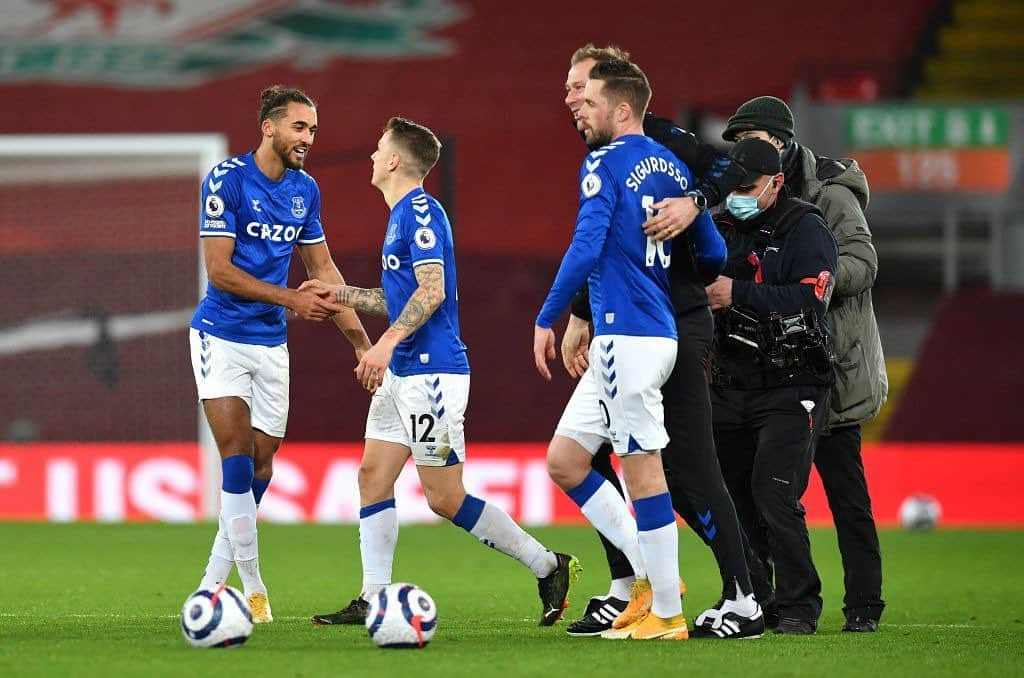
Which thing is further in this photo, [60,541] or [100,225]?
→ [100,225]

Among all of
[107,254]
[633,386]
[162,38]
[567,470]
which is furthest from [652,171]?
[162,38]

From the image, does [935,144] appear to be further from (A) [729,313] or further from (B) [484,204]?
(A) [729,313]

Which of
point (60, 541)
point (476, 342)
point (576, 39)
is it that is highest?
point (576, 39)

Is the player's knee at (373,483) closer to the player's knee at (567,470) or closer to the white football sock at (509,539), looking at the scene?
the white football sock at (509,539)

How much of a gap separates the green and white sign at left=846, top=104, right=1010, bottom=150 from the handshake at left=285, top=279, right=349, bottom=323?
9717 millimetres

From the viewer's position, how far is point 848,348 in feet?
20.5

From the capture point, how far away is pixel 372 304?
6.05 metres

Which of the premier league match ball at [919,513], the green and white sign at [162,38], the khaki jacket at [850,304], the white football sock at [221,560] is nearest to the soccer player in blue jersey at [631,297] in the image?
the khaki jacket at [850,304]

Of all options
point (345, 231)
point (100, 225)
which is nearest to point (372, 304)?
point (100, 225)

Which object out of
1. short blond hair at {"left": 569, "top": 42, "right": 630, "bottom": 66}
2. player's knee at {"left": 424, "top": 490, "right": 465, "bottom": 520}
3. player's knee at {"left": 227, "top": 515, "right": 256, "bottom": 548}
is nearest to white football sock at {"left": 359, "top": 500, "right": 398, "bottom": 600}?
player's knee at {"left": 424, "top": 490, "right": 465, "bottom": 520}

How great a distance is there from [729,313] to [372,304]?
1.35 m

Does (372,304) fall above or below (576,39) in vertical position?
below

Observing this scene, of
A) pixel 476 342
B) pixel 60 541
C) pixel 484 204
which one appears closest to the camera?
pixel 60 541

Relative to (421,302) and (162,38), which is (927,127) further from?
(421,302)
